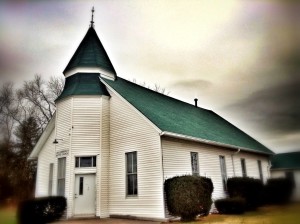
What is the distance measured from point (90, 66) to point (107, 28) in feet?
32.8

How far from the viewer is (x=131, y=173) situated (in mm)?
10922

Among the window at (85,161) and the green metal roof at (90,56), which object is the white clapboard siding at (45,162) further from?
the green metal roof at (90,56)

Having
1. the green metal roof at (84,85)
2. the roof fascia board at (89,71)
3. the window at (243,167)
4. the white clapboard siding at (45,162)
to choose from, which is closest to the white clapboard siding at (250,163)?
the window at (243,167)

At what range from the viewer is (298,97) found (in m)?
2.02

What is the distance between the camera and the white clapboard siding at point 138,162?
33.0ft

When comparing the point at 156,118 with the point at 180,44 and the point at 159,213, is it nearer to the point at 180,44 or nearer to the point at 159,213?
the point at 159,213

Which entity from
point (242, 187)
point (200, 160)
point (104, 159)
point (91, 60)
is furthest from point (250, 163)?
point (91, 60)

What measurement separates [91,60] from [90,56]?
10.4 inches

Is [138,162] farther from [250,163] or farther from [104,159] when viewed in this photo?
[250,163]

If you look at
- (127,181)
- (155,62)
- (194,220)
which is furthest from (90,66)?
(155,62)

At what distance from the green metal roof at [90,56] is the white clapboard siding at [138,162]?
1.99 meters

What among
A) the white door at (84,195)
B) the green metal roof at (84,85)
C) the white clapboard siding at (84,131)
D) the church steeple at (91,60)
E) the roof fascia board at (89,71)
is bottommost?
the white door at (84,195)

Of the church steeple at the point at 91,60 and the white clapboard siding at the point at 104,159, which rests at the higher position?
the church steeple at the point at 91,60

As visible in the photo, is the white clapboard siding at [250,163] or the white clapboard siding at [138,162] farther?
the white clapboard siding at [250,163]
